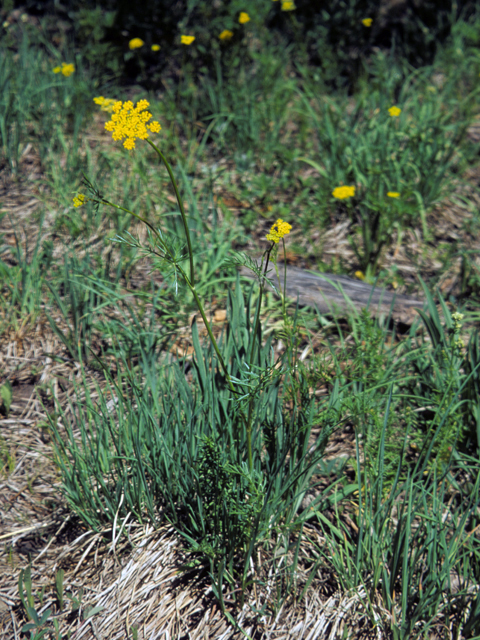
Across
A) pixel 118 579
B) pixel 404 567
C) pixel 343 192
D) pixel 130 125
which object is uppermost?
pixel 130 125

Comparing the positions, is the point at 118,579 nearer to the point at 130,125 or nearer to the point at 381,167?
the point at 130,125

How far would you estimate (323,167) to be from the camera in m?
3.15

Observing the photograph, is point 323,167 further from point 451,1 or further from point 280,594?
point 280,594

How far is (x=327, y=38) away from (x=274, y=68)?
66cm

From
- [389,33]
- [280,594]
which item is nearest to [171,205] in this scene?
[280,594]

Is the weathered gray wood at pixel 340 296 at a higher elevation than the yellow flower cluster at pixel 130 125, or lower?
lower

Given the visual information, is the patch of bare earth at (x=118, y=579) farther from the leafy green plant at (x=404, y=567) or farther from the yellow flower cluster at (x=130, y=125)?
the yellow flower cluster at (x=130, y=125)

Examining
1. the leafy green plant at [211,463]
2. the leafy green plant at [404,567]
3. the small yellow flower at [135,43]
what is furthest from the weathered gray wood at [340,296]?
the small yellow flower at [135,43]

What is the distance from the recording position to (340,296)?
2.32 meters

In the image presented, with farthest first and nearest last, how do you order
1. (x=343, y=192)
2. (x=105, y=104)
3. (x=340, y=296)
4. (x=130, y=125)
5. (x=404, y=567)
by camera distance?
1. (x=343, y=192)
2. (x=340, y=296)
3. (x=105, y=104)
4. (x=404, y=567)
5. (x=130, y=125)

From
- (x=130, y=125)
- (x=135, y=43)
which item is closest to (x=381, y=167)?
(x=135, y=43)

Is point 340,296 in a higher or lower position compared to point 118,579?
higher

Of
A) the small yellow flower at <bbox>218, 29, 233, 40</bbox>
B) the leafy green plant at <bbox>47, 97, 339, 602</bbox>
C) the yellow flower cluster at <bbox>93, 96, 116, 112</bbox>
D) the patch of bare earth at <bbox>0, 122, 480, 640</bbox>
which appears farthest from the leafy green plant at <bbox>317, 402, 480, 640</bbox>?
the small yellow flower at <bbox>218, 29, 233, 40</bbox>

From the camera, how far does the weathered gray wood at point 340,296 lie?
7.35 feet
